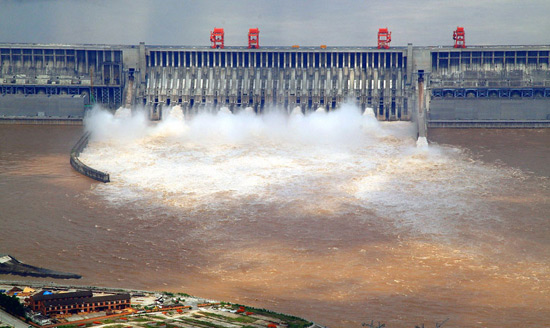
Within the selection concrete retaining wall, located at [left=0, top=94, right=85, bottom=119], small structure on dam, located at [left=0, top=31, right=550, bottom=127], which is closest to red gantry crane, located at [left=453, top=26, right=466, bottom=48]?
small structure on dam, located at [left=0, top=31, right=550, bottom=127]

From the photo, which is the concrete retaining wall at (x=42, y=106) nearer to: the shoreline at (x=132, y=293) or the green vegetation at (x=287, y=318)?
the shoreline at (x=132, y=293)

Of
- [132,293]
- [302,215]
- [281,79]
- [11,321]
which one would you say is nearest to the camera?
[11,321]

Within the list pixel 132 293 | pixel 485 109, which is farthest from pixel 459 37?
pixel 132 293

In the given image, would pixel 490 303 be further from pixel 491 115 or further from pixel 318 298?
pixel 491 115

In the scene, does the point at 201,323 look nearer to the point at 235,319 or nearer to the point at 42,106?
the point at 235,319

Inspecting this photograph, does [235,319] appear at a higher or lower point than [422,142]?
lower

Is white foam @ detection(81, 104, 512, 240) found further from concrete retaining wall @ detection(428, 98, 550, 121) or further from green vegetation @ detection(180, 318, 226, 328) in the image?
green vegetation @ detection(180, 318, 226, 328)

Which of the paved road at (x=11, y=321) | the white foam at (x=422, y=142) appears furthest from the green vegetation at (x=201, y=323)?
the white foam at (x=422, y=142)
